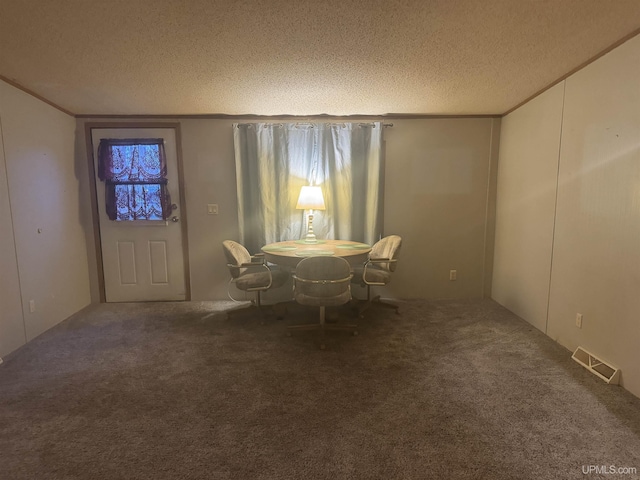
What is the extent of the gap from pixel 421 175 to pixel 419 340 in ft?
6.41

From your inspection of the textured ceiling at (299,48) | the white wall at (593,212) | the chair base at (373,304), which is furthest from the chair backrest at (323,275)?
the white wall at (593,212)

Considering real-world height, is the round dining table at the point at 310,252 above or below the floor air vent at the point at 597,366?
above

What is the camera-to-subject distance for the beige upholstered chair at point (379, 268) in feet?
10.5

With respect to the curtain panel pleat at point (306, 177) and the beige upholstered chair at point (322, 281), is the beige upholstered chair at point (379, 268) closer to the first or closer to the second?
the curtain panel pleat at point (306, 177)

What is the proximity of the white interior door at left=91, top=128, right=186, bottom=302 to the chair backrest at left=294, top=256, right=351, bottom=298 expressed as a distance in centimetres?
196

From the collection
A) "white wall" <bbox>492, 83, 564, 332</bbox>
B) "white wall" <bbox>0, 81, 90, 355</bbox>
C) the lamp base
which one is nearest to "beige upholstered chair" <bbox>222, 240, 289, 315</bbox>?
the lamp base

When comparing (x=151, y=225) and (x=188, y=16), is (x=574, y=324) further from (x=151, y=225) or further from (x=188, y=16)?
(x=151, y=225)

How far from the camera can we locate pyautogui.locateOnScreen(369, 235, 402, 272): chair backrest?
3239 millimetres

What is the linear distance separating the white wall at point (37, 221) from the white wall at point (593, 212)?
173 inches

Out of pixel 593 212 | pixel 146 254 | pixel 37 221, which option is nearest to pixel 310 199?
pixel 146 254

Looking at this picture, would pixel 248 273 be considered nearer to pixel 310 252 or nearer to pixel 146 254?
pixel 310 252

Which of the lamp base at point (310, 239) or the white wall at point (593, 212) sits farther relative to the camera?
the lamp base at point (310, 239)

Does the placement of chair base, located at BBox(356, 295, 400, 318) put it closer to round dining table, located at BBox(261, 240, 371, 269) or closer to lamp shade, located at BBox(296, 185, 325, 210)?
round dining table, located at BBox(261, 240, 371, 269)

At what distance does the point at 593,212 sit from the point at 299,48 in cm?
234
